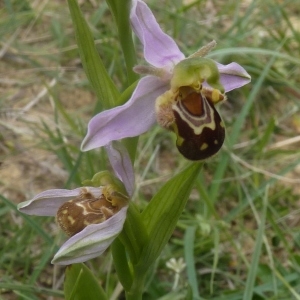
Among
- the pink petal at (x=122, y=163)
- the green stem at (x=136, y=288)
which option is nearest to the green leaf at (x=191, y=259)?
the green stem at (x=136, y=288)

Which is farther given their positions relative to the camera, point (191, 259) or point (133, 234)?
point (191, 259)

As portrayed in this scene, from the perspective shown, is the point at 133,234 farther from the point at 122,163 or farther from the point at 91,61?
the point at 91,61

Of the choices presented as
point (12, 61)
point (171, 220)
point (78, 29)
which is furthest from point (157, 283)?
point (12, 61)

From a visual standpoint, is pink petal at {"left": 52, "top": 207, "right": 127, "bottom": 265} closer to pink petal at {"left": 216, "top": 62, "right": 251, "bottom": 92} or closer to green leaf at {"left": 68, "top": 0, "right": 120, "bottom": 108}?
green leaf at {"left": 68, "top": 0, "right": 120, "bottom": 108}

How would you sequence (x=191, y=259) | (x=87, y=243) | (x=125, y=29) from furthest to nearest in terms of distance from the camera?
(x=191, y=259) < (x=125, y=29) < (x=87, y=243)

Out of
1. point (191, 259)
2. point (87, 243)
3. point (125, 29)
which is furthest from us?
point (191, 259)

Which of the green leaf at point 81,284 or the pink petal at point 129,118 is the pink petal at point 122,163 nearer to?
the pink petal at point 129,118

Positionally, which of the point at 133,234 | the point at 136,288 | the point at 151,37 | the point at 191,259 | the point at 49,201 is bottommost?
the point at 191,259

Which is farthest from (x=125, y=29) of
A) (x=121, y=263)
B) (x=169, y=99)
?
(x=121, y=263)
